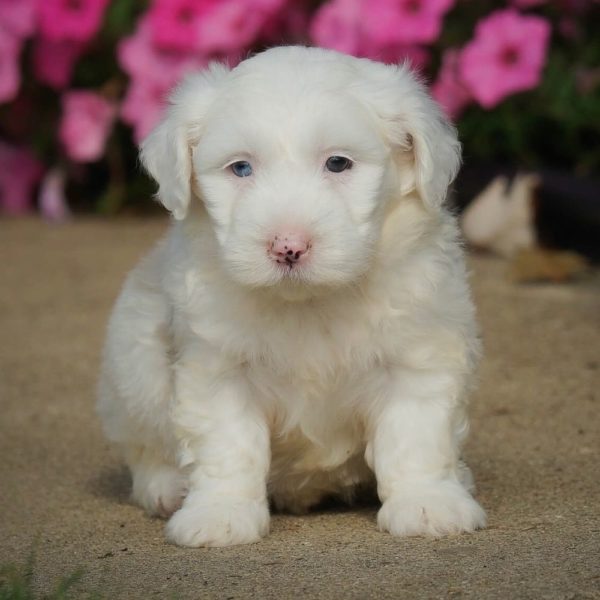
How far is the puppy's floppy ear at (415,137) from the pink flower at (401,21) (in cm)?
466

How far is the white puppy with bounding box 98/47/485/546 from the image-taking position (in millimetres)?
4016

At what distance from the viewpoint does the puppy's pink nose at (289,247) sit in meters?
3.79

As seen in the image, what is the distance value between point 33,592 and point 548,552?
1.35m


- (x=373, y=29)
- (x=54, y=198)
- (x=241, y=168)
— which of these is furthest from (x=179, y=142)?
(x=54, y=198)

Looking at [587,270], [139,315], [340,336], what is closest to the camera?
[340,336]

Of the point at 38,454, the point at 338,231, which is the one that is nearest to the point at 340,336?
the point at 338,231

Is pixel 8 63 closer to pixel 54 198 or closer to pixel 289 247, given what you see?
pixel 54 198

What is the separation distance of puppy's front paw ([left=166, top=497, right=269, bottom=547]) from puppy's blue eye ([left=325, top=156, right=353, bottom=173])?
101cm

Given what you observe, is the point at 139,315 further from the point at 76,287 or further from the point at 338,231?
the point at 76,287

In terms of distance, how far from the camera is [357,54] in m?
9.02

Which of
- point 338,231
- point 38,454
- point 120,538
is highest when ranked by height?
→ point 338,231

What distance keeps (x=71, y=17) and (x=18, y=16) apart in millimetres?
424

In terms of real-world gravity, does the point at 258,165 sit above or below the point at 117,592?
above

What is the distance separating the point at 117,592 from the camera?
140 inches
